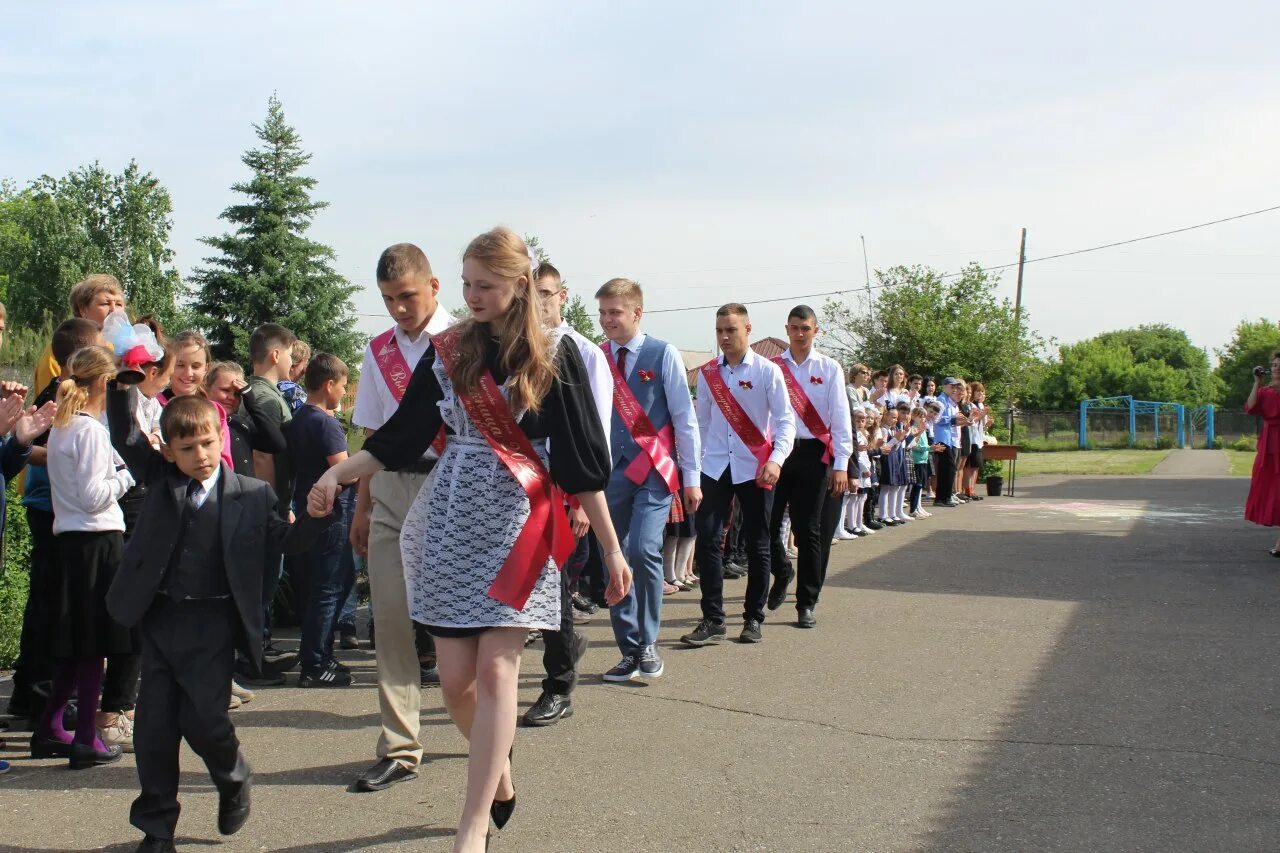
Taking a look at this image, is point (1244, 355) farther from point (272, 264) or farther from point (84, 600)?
point (84, 600)

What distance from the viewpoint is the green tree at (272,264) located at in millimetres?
54375

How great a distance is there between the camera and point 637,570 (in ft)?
21.2

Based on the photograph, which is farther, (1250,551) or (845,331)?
(845,331)

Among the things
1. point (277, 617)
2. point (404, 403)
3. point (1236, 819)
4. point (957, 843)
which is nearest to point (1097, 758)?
point (1236, 819)

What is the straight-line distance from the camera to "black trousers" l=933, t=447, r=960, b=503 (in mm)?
19625

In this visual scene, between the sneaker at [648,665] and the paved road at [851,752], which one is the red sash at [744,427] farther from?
the sneaker at [648,665]

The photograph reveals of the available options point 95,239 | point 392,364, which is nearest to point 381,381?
point 392,364

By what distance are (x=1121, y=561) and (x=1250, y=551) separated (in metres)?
1.84

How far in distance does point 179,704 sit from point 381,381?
1692 millimetres

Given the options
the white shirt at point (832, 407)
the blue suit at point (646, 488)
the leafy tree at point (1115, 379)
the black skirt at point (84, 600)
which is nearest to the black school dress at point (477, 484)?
the black skirt at point (84, 600)

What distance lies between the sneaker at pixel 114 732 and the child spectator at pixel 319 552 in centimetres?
118

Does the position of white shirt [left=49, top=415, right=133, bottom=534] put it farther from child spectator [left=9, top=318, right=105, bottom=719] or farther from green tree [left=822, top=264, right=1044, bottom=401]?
green tree [left=822, top=264, right=1044, bottom=401]

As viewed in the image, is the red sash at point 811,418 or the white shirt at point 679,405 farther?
the red sash at point 811,418

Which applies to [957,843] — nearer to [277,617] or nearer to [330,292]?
[277,617]
